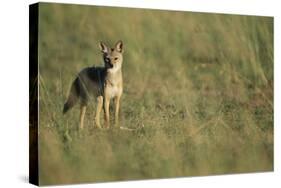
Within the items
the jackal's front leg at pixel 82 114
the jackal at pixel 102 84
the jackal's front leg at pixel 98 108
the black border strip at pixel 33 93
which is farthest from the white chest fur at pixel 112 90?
the black border strip at pixel 33 93

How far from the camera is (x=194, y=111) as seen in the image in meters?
10.8

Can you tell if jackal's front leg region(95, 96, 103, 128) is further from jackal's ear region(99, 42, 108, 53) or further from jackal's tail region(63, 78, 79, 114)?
jackal's ear region(99, 42, 108, 53)

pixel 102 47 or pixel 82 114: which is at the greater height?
pixel 102 47

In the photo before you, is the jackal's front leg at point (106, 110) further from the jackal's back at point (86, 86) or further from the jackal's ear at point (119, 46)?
the jackal's ear at point (119, 46)

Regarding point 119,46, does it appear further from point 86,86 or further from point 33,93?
point 33,93

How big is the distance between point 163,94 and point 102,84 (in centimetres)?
90

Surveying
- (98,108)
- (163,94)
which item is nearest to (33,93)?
(98,108)

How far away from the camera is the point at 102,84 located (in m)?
10.1

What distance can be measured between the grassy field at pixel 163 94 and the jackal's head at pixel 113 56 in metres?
0.08

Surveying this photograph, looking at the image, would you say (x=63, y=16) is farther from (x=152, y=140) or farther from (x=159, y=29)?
(x=152, y=140)

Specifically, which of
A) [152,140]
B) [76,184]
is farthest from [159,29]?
[76,184]

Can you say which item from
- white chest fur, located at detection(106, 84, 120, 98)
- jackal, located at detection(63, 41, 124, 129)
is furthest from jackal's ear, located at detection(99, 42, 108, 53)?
white chest fur, located at detection(106, 84, 120, 98)

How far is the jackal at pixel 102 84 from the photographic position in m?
9.98

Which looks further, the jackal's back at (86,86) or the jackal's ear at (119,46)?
the jackal's ear at (119,46)
